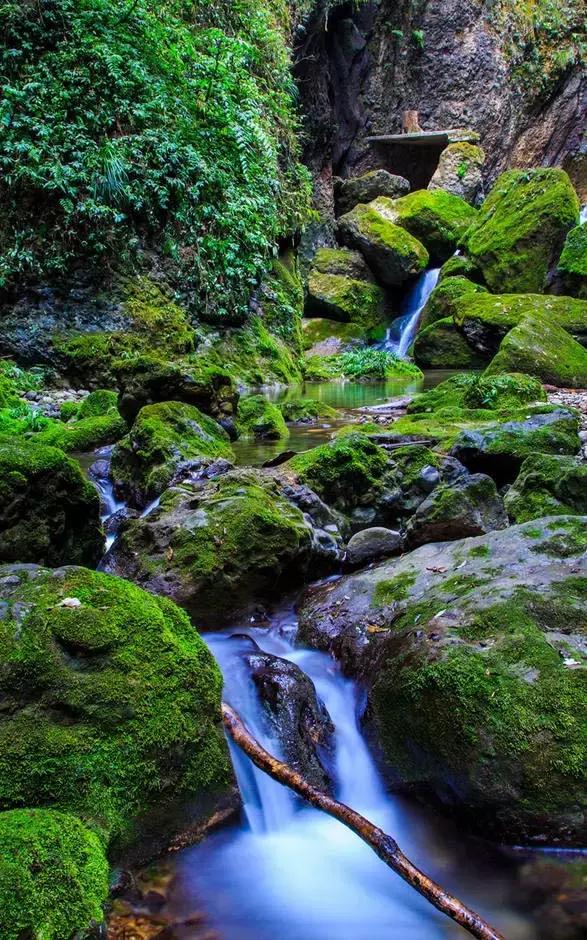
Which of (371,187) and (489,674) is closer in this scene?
(489,674)

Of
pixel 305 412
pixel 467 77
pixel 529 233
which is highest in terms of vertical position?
pixel 467 77

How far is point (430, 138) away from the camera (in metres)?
26.2

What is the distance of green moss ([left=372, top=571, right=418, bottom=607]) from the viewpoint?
336cm

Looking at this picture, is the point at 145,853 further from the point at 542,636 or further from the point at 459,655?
the point at 542,636

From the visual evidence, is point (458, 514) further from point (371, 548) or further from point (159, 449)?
point (159, 449)

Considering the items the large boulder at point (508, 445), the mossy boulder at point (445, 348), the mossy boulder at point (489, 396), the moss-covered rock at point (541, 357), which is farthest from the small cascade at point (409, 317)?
the large boulder at point (508, 445)

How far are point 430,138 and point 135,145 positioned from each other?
19273mm

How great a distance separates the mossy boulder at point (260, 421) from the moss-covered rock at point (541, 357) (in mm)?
4198

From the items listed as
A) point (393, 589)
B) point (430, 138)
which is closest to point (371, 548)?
point (393, 589)

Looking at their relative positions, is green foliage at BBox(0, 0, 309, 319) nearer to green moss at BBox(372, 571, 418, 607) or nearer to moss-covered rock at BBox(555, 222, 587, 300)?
moss-covered rock at BBox(555, 222, 587, 300)

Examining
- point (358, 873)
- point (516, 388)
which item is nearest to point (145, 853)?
point (358, 873)

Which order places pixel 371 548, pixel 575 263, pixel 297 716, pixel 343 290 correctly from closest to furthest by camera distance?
pixel 297 716
pixel 371 548
pixel 575 263
pixel 343 290

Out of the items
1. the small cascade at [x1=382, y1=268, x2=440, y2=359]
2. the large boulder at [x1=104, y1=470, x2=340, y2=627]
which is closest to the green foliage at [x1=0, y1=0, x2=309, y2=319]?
the small cascade at [x1=382, y1=268, x2=440, y2=359]

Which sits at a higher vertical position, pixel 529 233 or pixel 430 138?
pixel 430 138
